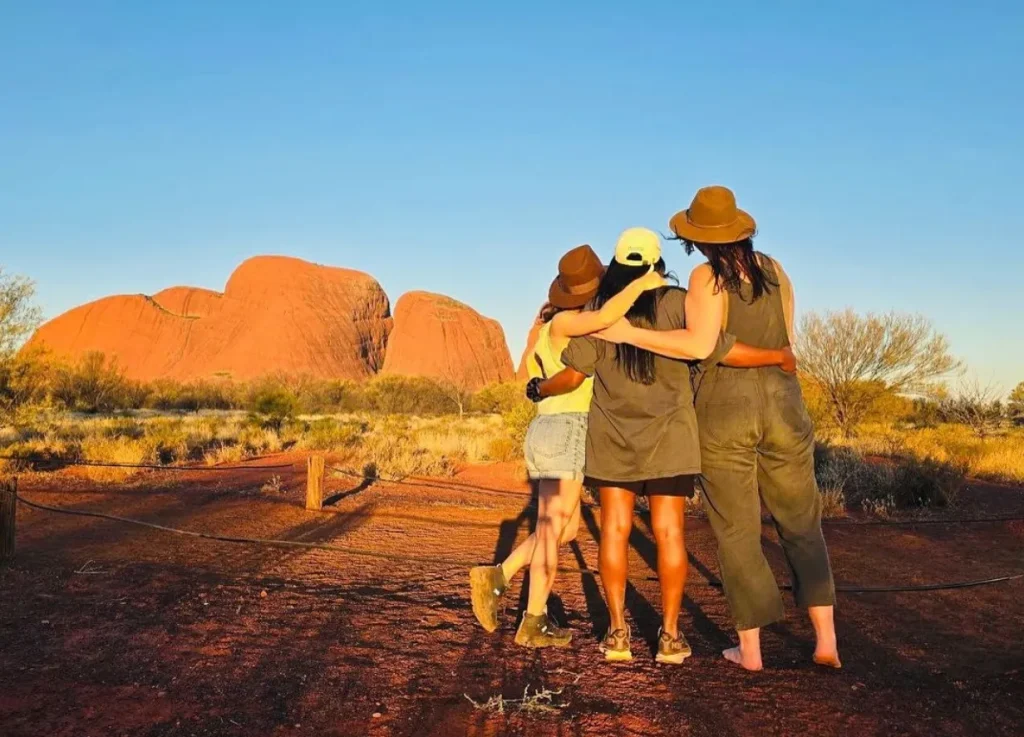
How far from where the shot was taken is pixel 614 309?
142 inches

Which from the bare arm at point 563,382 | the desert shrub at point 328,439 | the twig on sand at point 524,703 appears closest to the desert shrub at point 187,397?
the desert shrub at point 328,439

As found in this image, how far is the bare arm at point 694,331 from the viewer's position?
3.48 metres

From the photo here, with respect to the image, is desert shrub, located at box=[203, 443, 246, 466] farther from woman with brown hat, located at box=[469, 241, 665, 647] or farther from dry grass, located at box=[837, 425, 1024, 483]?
woman with brown hat, located at box=[469, 241, 665, 647]

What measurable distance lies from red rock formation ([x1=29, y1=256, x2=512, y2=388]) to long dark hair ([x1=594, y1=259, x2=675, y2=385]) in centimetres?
6877

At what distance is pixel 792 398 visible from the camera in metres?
3.73

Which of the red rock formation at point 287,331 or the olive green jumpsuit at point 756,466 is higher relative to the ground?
the red rock formation at point 287,331

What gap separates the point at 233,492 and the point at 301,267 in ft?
233

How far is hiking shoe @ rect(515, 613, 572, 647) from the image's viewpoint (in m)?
4.13

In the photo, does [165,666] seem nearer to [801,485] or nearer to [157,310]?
[801,485]

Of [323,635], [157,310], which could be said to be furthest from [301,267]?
[323,635]

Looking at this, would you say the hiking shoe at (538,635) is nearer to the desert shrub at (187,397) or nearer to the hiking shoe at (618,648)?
the hiking shoe at (618,648)

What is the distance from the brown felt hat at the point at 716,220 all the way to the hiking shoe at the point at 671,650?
185 cm

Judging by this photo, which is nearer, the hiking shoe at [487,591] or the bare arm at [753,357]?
the bare arm at [753,357]

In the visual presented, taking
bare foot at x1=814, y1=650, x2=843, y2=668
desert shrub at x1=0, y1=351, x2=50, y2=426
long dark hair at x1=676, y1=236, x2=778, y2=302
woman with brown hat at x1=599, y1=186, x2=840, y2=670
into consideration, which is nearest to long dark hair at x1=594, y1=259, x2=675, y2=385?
woman with brown hat at x1=599, y1=186, x2=840, y2=670
